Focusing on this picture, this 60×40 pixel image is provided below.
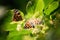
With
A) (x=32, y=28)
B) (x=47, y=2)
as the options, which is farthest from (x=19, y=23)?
(x=47, y=2)

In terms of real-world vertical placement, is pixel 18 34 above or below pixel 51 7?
below

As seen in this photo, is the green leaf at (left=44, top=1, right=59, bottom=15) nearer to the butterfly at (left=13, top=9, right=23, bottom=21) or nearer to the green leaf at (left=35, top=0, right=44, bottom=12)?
the green leaf at (left=35, top=0, right=44, bottom=12)

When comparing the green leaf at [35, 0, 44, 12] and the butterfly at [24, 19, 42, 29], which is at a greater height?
the green leaf at [35, 0, 44, 12]

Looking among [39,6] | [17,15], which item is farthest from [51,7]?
[17,15]

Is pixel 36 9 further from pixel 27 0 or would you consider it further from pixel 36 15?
pixel 27 0

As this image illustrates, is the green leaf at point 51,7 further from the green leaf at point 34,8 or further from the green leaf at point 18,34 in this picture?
the green leaf at point 18,34

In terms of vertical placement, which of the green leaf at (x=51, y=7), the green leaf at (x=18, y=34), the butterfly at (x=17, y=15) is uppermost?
the green leaf at (x=51, y=7)

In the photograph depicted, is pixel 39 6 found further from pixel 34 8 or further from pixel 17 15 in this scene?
pixel 17 15

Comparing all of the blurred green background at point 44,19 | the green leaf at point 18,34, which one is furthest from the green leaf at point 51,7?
the green leaf at point 18,34

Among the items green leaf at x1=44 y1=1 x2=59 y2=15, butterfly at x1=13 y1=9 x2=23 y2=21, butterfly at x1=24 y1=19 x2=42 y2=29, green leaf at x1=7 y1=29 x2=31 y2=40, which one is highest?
green leaf at x1=44 y1=1 x2=59 y2=15

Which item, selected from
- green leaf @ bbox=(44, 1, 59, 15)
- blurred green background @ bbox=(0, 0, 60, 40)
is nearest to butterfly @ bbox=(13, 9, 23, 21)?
blurred green background @ bbox=(0, 0, 60, 40)

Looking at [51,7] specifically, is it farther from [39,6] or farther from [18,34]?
[18,34]

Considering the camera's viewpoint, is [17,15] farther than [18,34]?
Yes
